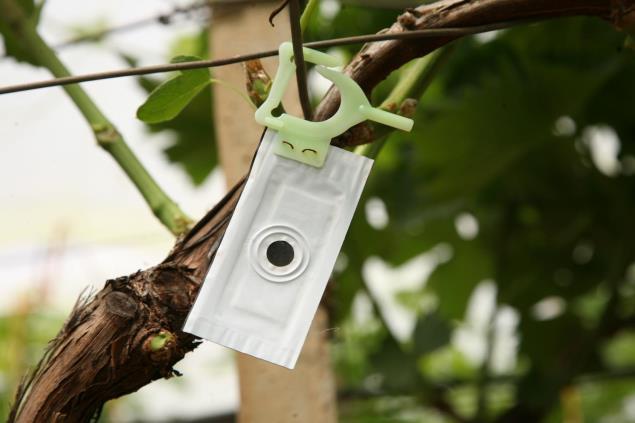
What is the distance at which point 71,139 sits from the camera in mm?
1644

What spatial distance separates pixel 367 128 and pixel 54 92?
939 mm

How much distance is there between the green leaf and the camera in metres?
0.45

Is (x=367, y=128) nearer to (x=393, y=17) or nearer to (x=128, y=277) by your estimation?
(x=128, y=277)

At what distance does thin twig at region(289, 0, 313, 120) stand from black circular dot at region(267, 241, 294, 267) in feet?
0.22

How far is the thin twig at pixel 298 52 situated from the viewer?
39cm

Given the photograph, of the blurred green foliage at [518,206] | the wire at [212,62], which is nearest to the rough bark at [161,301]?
the wire at [212,62]

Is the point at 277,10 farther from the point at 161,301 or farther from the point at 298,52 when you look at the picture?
the point at 161,301

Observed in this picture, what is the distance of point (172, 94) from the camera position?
0.46m

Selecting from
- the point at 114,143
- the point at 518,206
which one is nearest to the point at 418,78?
the point at 114,143

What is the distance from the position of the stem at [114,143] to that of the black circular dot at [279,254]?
146mm

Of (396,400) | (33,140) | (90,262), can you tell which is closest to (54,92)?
(33,140)

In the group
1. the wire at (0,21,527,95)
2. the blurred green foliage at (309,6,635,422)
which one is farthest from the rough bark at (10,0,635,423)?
the blurred green foliage at (309,6,635,422)

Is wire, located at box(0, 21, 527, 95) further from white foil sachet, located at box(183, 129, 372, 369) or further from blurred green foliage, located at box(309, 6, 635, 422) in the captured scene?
blurred green foliage, located at box(309, 6, 635, 422)

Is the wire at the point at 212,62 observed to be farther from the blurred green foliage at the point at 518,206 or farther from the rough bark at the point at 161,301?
the blurred green foliage at the point at 518,206
